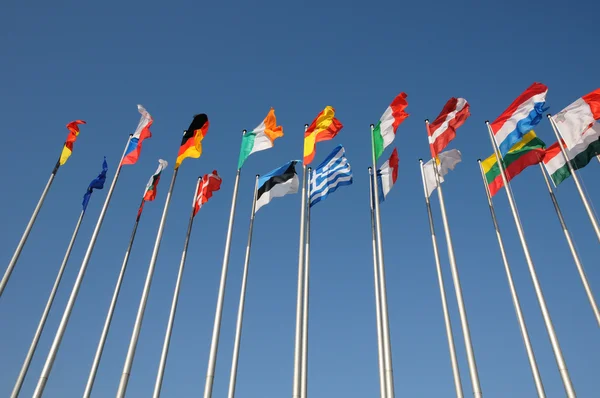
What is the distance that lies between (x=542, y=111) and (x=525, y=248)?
5.59 m

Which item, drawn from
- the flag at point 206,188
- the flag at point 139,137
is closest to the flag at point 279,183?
the flag at point 206,188

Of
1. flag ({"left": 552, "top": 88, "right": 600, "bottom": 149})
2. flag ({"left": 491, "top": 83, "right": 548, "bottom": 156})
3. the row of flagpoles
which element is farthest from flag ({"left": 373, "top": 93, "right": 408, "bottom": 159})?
flag ({"left": 552, "top": 88, "right": 600, "bottom": 149})

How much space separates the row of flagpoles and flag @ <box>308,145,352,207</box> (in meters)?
0.04

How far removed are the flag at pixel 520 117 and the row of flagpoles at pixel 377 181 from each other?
4 centimetres

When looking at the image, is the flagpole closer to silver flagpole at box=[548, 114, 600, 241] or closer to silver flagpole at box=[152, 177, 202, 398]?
silver flagpole at box=[152, 177, 202, 398]

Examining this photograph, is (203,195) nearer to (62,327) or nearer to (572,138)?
(62,327)

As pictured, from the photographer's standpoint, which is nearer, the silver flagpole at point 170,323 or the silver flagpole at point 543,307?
the silver flagpole at point 543,307

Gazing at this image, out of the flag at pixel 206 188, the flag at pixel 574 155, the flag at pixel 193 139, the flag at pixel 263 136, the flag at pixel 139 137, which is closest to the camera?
the flag at pixel 574 155

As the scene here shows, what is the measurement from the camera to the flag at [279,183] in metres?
20.7

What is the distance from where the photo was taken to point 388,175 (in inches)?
826

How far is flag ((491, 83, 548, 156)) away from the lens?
763 inches

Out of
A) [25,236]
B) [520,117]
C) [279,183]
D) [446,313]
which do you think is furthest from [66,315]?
[520,117]

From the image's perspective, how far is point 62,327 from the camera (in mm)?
16359

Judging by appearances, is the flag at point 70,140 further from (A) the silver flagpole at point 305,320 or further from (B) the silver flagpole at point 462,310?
(B) the silver flagpole at point 462,310
